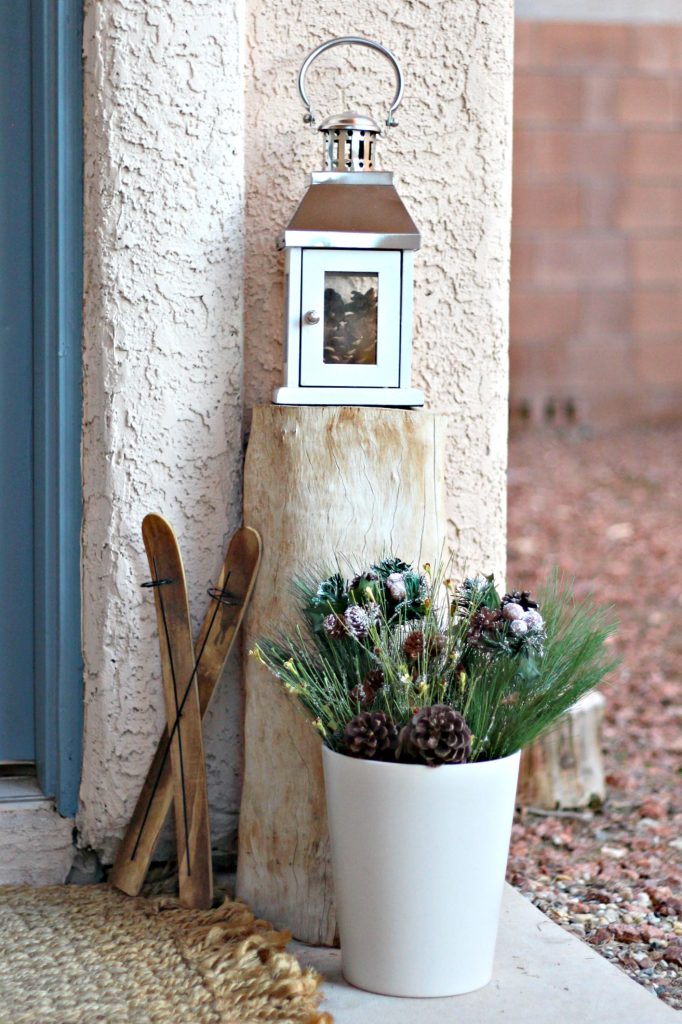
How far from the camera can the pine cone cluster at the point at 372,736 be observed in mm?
1737

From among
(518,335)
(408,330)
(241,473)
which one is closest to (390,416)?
(408,330)

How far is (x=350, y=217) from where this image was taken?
201 cm

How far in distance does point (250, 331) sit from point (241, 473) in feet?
0.89

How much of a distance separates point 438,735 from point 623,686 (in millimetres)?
2685

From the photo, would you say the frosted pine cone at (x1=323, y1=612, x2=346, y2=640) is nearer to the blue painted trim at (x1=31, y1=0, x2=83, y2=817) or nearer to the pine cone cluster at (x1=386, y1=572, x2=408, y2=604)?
the pine cone cluster at (x1=386, y1=572, x2=408, y2=604)

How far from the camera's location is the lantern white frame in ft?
6.70

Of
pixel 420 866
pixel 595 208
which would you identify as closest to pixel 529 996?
pixel 420 866

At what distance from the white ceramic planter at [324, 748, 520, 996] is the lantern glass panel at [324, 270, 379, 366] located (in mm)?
708

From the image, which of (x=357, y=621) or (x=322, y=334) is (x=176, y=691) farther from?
(x=322, y=334)

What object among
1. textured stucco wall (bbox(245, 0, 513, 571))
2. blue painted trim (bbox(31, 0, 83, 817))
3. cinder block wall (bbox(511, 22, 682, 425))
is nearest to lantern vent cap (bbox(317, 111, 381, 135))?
textured stucco wall (bbox(245, 0, 513, 571))

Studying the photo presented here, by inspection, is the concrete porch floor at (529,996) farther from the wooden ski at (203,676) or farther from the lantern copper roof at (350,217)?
the lantern copper roof at (350,217)

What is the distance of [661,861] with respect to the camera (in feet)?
8.62

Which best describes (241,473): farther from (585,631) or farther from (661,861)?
(661,861)

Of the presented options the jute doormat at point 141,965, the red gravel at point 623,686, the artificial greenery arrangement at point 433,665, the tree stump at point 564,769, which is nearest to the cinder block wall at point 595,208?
the red gravel at point 623,686
